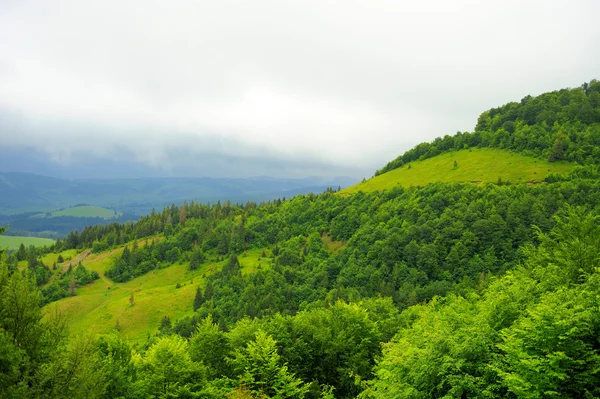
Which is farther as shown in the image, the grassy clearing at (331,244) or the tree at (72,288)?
the tree at (72,288)

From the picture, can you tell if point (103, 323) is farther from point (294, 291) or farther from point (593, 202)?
point (593, 202)

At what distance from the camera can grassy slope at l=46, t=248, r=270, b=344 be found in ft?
473

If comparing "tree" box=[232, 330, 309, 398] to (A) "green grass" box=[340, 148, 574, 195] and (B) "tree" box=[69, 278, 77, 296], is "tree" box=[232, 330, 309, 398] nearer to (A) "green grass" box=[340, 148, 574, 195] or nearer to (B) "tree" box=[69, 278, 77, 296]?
(A) "green grass" box=[340, 148, 574, 195]

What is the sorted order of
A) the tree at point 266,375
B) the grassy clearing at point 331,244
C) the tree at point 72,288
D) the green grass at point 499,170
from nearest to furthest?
the tree at point 266,375, the green grass at point 499,170, the grassy clearing at point 331,244, the tree at point 72,288

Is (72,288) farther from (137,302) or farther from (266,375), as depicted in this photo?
(266,375)

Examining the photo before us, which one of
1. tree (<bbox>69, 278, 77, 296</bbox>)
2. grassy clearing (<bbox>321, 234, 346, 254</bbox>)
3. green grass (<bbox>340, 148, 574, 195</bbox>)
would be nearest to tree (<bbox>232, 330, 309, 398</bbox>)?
grassy clearing (<bbox>321, 234, 346, 254</bbox>)

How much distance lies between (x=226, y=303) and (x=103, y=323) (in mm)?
52146

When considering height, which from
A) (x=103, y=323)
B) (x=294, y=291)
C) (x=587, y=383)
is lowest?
(x=103, y=323)

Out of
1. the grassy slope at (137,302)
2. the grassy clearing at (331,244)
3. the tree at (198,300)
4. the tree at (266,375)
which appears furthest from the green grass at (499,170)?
the tree at (266,375)

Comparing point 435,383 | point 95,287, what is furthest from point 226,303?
point 435,383

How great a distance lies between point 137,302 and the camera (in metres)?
160

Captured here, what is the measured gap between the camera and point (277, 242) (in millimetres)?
199625

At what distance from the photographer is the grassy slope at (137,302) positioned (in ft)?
473

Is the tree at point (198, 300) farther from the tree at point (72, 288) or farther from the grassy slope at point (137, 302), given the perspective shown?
the tree at point (72, 288)
